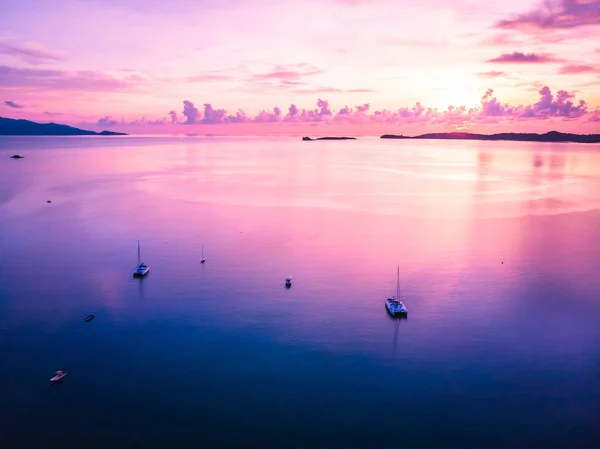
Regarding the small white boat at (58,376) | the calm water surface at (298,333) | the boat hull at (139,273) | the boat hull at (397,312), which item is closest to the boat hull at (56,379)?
the small white boat at (58,376)

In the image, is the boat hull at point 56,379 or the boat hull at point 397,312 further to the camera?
the boat hull at point 397,312

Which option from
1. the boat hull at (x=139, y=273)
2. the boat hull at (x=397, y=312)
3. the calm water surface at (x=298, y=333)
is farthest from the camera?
the boat hull at (x=139, y=273)

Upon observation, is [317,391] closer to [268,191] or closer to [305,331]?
[305,331]

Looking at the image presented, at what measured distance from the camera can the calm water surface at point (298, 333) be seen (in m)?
25.2

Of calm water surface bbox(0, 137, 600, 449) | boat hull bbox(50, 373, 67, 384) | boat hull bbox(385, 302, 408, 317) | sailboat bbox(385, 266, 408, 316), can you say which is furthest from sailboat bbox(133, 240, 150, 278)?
boat hull bbox(385, 302, 408, 317)

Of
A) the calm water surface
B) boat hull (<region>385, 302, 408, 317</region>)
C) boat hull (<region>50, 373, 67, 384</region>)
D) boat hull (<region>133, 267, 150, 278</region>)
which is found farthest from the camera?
boat hull (<region>133, 267, 150, 278</region>)

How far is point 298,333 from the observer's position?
34875 mm

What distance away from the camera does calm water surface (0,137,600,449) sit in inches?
993

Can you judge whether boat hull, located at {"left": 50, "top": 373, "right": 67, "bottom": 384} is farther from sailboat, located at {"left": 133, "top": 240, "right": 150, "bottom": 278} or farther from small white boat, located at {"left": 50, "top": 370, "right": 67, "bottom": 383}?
sailboat, located at {"left": 133, "top": 240, "right": 150, "bottom": 278}

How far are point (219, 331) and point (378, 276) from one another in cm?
1888

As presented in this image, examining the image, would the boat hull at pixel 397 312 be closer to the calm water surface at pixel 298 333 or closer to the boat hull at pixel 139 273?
the calm water surface at pixel 298 333

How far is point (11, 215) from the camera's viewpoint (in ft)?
243

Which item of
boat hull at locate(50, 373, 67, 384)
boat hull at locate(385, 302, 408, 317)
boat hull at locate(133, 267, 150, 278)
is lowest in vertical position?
boat hull at locate(50, 373, 67, 384)

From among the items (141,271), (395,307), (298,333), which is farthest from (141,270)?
(395,307)
